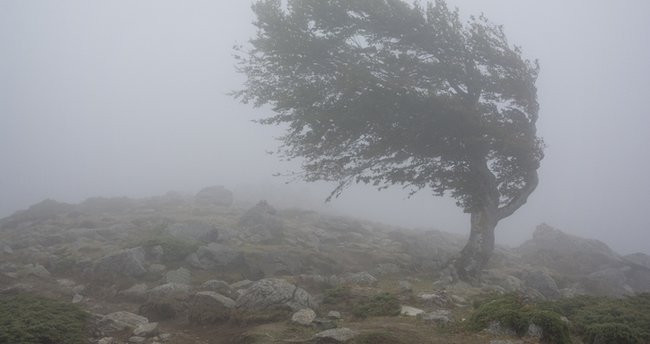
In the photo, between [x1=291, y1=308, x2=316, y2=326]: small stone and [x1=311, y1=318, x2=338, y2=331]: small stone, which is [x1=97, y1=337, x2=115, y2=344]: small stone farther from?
[x1=311, y1=318, x2=338, y2=331]: small stone

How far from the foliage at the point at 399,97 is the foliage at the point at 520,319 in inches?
481

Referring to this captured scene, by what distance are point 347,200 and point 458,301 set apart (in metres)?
99.1

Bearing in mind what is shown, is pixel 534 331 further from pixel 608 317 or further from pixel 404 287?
pixel 404 287

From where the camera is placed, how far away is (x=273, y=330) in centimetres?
1112

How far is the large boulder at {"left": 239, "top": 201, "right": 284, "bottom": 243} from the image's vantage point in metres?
27.5

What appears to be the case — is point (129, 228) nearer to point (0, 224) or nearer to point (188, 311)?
point (0, 224)

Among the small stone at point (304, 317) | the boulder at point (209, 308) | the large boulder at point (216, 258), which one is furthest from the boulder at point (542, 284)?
the boulder at point (209, 308)

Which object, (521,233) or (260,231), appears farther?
(521,233)

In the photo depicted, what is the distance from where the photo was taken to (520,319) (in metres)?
10.0

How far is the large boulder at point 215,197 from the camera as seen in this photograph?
46.7 metres

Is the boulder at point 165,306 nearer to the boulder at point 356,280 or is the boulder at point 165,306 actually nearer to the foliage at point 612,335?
the boulder at point 356,280

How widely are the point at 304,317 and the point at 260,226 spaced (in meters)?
17.7

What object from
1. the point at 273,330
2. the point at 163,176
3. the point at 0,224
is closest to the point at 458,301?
the point at 273,330

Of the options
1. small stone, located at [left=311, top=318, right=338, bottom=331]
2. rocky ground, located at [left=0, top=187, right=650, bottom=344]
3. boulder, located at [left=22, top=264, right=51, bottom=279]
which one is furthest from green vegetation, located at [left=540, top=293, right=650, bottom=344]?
boulder, located at [left=22, top=264, right=51, bottom=279]
